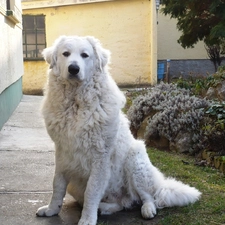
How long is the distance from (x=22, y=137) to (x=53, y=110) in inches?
137

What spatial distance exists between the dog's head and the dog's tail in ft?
4.04

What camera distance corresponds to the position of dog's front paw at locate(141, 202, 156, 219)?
3.61 meters

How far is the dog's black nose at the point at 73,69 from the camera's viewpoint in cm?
335

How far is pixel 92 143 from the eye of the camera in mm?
3408

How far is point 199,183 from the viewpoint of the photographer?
15.1 feet

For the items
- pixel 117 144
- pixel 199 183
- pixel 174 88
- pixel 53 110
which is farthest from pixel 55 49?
pixel 174 88

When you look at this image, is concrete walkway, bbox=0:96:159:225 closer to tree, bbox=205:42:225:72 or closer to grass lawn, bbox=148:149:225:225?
grass lawn, bbox=148:149:225:225

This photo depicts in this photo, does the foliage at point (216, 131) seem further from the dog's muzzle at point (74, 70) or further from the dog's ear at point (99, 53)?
the dog's muzzle at point (74, 70)

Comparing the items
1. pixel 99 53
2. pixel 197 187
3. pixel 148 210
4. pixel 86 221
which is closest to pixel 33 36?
pixel 197 187

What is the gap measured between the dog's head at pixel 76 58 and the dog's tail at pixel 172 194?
123 cm

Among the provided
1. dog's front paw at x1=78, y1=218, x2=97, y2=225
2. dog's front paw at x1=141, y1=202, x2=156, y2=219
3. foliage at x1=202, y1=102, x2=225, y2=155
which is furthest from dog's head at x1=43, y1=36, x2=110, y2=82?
foliage at x1=202, y1=102, x2=225, y2=155

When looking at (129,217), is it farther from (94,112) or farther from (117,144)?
(94,112)

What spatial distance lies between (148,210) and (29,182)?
61.3 inches

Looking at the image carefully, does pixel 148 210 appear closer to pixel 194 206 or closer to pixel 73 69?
pixel 194 206
